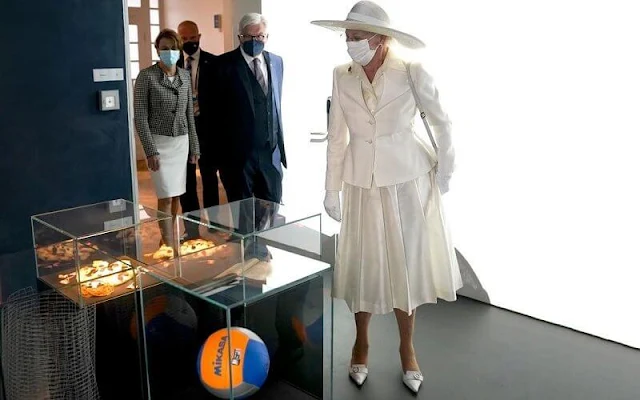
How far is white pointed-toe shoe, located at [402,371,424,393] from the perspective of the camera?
9.23ft

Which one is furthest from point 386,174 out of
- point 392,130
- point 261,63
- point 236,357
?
point 261,63

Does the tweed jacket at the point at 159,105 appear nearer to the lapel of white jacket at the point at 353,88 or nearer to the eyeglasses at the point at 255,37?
the eyeglasses at the point at 255,37

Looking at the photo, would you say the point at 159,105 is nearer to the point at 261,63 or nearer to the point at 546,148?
the point at 261,63

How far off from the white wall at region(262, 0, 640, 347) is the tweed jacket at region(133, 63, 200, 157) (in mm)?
1321

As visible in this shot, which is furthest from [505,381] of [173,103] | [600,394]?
[173,103]

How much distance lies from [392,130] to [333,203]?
441 millimetres

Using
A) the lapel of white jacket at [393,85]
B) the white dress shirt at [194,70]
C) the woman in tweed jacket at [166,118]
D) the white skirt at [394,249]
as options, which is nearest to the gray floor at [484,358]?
the white skirt at [394,249]

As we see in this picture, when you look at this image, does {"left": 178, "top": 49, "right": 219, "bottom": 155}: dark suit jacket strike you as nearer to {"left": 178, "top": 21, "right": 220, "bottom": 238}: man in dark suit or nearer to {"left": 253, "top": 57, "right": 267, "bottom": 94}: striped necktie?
{"left": 178, "top": 21, "right": 220, "bottom": 238}: man in dark suit

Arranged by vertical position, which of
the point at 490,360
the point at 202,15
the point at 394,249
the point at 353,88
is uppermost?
the point at 202,15

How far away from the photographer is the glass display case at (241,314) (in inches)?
80.4

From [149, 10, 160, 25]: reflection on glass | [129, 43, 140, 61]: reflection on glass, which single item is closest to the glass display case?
[129, 43, 140, 61]: reflection on glass

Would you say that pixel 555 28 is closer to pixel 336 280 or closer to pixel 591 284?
pixel 591 284

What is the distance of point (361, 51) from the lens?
8.63 ft

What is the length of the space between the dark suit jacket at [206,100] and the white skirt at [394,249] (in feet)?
4.93
